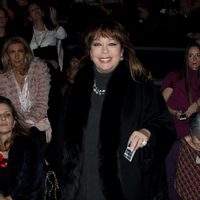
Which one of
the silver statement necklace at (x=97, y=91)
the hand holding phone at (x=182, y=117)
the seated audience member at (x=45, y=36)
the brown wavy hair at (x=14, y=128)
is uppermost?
the seated audience member at (x=45, y=36)

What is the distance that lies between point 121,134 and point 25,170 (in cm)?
88

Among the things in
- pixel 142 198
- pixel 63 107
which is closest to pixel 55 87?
pixel 63 107

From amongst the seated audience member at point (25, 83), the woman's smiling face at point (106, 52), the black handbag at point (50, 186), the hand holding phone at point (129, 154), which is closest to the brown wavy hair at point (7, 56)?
the seated audience member at point (25, 83)

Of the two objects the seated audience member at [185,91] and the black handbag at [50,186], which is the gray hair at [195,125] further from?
the seated audience member at [185,91]

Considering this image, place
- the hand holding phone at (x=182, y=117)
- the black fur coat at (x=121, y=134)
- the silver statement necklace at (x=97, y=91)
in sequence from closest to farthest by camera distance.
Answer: the black fur coat at (x=121, y=134), the silver statement necklace at (x=97, y=91), the hand holding phone at (x=182, y=117)

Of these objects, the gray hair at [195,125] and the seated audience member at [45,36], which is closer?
the gray hair at [195,125]

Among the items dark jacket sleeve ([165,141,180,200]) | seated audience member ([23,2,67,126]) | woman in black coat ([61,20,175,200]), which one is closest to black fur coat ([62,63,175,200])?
woman in black coat ([61,20,175,200])

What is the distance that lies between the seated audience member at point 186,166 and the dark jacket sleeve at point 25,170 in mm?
870

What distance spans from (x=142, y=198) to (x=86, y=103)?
1.99 ft

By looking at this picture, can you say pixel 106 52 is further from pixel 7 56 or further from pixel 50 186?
pixel 7 56

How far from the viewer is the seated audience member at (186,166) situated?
2746 millimetres

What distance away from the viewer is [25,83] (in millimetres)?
4180

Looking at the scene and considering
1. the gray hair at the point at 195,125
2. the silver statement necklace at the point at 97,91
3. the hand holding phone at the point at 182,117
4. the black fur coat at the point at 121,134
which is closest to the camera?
the black fur coat at the point at 121,134

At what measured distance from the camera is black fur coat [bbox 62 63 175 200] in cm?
230
